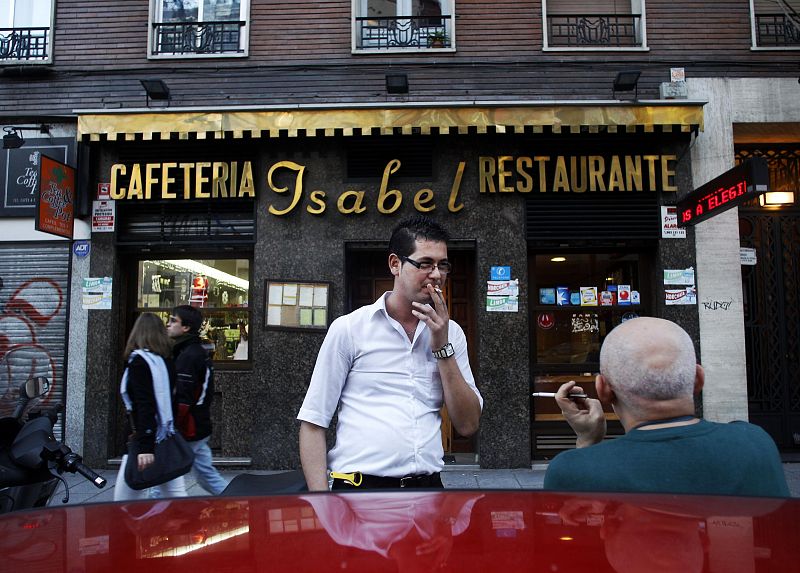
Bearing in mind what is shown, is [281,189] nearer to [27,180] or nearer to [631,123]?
[27,180]

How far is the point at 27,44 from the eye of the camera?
8641 millimetres

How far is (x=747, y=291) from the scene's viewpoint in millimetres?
8070

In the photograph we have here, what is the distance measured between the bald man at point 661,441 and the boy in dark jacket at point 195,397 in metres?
4.22

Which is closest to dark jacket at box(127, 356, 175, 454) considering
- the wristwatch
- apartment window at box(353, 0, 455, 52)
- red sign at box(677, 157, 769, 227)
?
the wristwatch

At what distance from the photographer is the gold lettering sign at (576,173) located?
7.82 metres

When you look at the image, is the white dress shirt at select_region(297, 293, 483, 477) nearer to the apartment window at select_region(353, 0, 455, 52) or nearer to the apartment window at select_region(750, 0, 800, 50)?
the apartment window at select_region(353, 0, 455, 52)

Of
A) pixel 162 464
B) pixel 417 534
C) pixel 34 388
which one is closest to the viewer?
pixel 417 534

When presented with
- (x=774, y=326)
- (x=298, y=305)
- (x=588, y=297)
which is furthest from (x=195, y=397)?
(x=774, y=326)

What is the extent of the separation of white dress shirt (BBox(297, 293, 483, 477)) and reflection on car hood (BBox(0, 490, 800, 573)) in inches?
29.3

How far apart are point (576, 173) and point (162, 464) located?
244 inches

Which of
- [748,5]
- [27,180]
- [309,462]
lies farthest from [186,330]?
[748,5]

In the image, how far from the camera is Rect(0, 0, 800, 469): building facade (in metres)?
7.71

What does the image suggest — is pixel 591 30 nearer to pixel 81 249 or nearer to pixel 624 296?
pixel 624 296

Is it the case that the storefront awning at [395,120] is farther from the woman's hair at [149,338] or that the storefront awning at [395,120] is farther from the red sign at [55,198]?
the woman's hair at [149,338]
